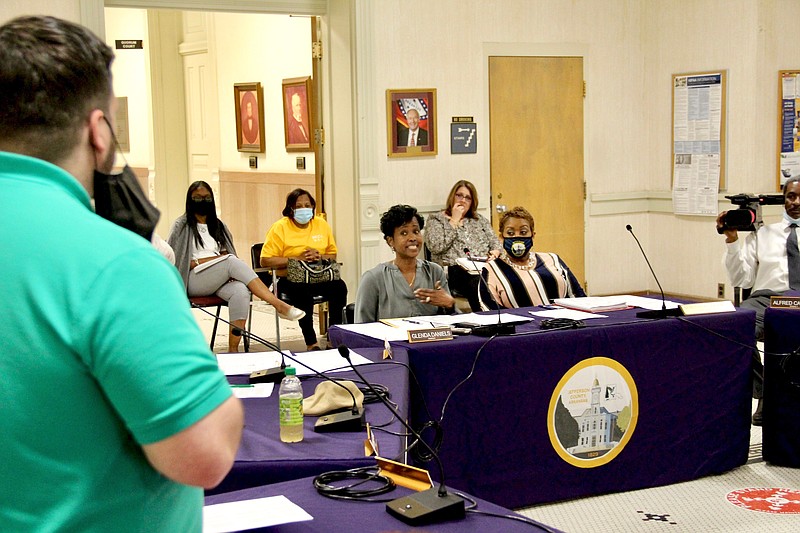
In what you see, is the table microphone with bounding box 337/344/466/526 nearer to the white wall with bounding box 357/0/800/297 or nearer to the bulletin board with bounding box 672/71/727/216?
the white wall with bounding box 357/0/800/297

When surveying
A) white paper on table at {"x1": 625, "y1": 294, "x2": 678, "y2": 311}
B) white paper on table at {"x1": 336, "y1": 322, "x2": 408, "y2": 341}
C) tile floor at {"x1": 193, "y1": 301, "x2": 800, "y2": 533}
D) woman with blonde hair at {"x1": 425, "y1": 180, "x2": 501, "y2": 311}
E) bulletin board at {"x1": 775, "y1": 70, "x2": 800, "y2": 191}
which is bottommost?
tile floor at {"x1": 193, "y1": 301, "x2": 800, "y2": 533}

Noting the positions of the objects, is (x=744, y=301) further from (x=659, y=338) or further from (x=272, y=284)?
(x=272, y=284)

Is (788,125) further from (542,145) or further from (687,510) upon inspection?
(687,510)

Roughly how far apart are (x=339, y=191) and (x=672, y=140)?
2.92m

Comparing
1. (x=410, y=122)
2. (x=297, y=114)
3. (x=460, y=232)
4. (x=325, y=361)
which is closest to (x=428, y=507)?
(x=325, y=361)

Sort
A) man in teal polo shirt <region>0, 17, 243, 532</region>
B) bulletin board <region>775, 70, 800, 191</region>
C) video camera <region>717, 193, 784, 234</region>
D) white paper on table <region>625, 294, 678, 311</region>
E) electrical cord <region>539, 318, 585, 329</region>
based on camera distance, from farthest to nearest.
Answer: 1. bulletin board <region>775, 70, 800, 191</region>
2. video camera <region>717, 193, 784, 234</region>
3. white paper on table <region>625, 294, 678, 311</region>
4. electrical cord <region>539, 318, 585, 329</region>
5. man in teal polo shirt <region>0, 17, 243, 532</region>

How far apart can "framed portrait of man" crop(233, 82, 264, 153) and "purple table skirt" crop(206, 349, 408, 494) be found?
6.33 m

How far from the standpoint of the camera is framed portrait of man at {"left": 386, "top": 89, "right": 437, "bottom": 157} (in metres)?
6.93

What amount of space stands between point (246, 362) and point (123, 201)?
208 cm

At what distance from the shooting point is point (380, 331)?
369 cm

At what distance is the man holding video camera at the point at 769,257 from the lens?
512 centimetres

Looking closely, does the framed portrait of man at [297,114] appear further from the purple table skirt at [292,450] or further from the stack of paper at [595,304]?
the purple table skirt at [292,450]

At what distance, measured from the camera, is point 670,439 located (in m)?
3.89

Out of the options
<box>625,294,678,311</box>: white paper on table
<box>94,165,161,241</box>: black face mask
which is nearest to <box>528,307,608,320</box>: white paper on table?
<box>625,294,678,311</box>: white paper on table
